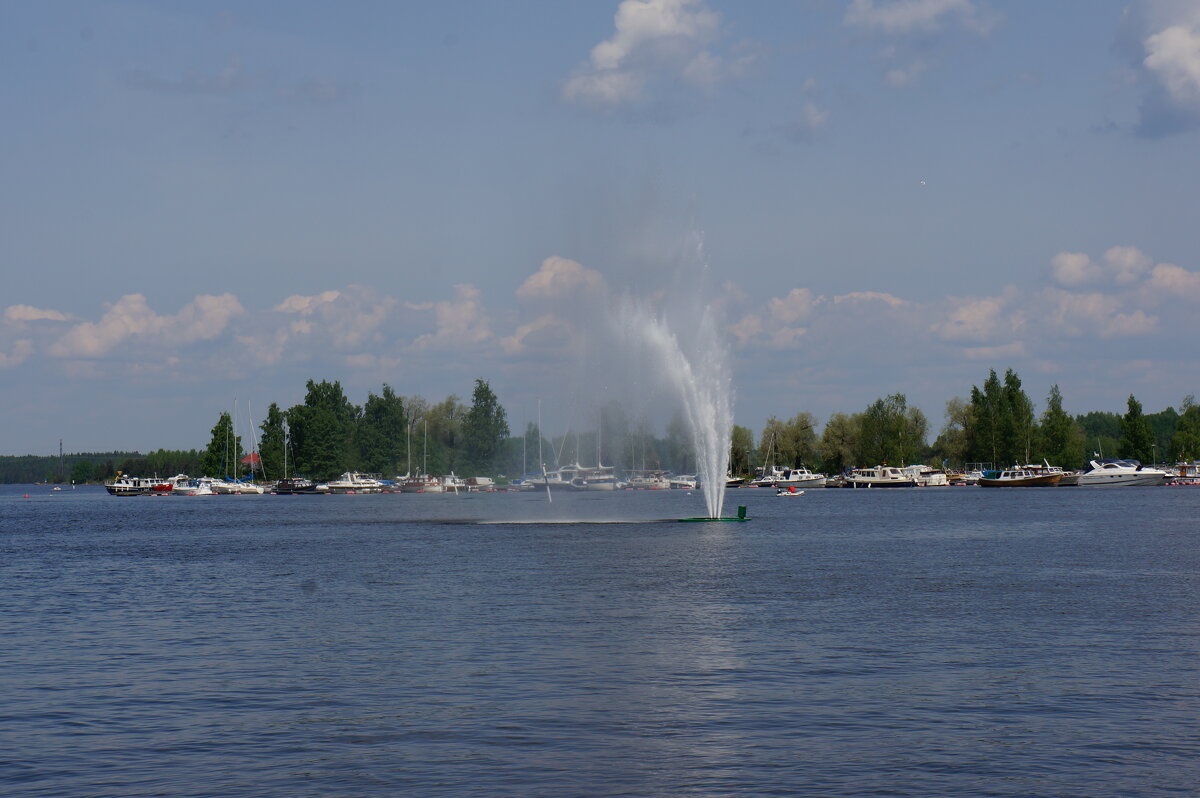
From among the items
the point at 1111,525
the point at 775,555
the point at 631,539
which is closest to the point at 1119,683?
the point at 775,555

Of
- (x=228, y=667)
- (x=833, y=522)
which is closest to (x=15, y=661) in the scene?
(x=228, y=667)

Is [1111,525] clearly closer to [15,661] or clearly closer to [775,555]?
[775,555]

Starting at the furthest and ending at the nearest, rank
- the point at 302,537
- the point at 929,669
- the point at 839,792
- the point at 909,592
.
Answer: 1. the point at 302,537
2. the point at 909,592
3. the point at 929,669
4. the point at 839,792

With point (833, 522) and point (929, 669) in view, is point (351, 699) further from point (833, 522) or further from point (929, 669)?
point (833, 522)

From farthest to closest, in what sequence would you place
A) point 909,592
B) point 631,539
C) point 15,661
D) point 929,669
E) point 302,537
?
point 302,537 < point 631,539 < point 909,592 < point 15,661 < point 929,669

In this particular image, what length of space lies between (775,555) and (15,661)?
46.1 m

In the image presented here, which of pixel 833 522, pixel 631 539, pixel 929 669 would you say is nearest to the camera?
pixel 929 669

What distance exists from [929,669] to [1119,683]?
4.63 m

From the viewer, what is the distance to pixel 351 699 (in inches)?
1163

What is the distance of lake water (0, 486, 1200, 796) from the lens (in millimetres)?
22438

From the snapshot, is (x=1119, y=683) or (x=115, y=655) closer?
(x=1119, y=683)

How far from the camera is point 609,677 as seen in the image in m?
31.7

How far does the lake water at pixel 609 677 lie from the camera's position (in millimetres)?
22438

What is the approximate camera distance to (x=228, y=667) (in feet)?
112
